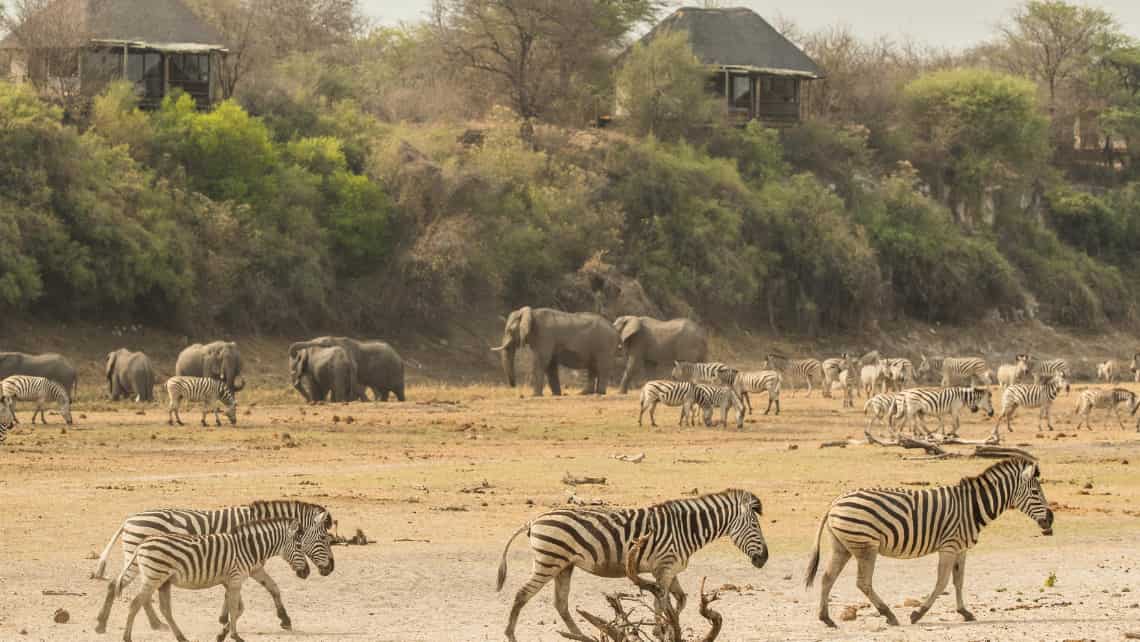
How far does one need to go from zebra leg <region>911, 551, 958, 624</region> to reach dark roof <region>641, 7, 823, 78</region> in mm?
57464

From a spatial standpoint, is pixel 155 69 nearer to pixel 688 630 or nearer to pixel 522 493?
pixel 522 493

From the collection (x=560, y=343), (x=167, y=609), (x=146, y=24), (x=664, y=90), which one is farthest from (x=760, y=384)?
(x=664, y=90)

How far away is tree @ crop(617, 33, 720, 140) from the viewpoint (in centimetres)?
6769

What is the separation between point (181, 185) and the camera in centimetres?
5062

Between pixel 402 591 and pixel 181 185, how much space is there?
3642 cm

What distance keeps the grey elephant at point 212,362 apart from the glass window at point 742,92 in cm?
3702

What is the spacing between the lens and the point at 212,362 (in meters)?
39.5

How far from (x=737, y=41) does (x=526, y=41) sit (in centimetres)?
1044

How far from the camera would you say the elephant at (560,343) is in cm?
4447

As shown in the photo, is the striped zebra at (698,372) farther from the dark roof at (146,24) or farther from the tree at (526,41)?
the tree at (526,41)

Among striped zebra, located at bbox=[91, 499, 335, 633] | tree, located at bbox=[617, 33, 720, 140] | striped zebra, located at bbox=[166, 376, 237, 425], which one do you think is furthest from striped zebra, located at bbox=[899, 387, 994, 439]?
tree, located at bbox=[617, 33, 720, 140]

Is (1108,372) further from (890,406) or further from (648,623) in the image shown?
(648,623)

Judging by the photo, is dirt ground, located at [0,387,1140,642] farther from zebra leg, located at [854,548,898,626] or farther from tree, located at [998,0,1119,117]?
tree, located at [998,0,1119,117]

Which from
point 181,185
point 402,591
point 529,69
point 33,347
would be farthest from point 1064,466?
point 529,69
